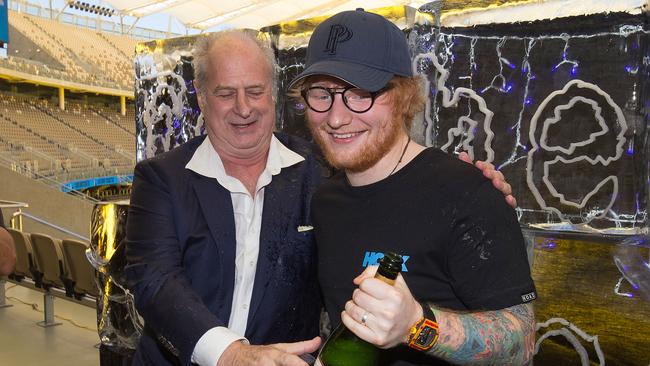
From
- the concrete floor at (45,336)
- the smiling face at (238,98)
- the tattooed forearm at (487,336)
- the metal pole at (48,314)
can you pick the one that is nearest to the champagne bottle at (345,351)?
the tattooed forearm at (487,336)

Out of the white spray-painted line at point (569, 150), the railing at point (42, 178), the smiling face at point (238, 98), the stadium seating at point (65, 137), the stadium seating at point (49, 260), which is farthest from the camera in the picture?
the stadium seating at point (65, 137)

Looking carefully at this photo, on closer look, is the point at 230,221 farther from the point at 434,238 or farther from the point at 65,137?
the point at 65,137

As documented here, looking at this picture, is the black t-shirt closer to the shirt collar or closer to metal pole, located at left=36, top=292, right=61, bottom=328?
the shirt collar

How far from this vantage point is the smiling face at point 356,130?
113cm

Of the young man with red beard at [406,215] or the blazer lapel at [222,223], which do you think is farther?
the blazer lapel at [222,223]

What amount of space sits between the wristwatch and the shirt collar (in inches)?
29.6

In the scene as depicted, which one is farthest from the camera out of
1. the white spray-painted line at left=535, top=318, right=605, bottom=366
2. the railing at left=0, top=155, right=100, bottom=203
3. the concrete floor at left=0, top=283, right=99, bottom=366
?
the railing at left=0, top=155, right=100, bottom=203

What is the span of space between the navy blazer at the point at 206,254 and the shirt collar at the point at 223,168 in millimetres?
16

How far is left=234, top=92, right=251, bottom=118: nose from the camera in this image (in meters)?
1.53

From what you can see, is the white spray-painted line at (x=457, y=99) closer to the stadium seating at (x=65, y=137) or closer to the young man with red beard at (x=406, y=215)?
the young man with red beard at (x=406, y=215)

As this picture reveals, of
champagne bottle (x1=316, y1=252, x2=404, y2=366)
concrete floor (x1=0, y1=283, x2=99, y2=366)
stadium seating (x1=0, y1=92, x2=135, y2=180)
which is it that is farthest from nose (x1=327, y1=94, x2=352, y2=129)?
stadium seating (x1=0, y1=92, x2=135, y2=180)

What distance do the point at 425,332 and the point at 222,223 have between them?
2.34ft

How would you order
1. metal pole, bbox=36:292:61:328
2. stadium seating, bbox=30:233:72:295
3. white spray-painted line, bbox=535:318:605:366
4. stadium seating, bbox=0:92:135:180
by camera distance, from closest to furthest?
white spray-painted line, bbox=535:318:605:366, stadium seating, bbox=30:233:72:295, metal pole, bbox=36:292:61:328, stadium seating, bbox=0:92:135:180

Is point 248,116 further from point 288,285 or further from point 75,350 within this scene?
point 75,350
